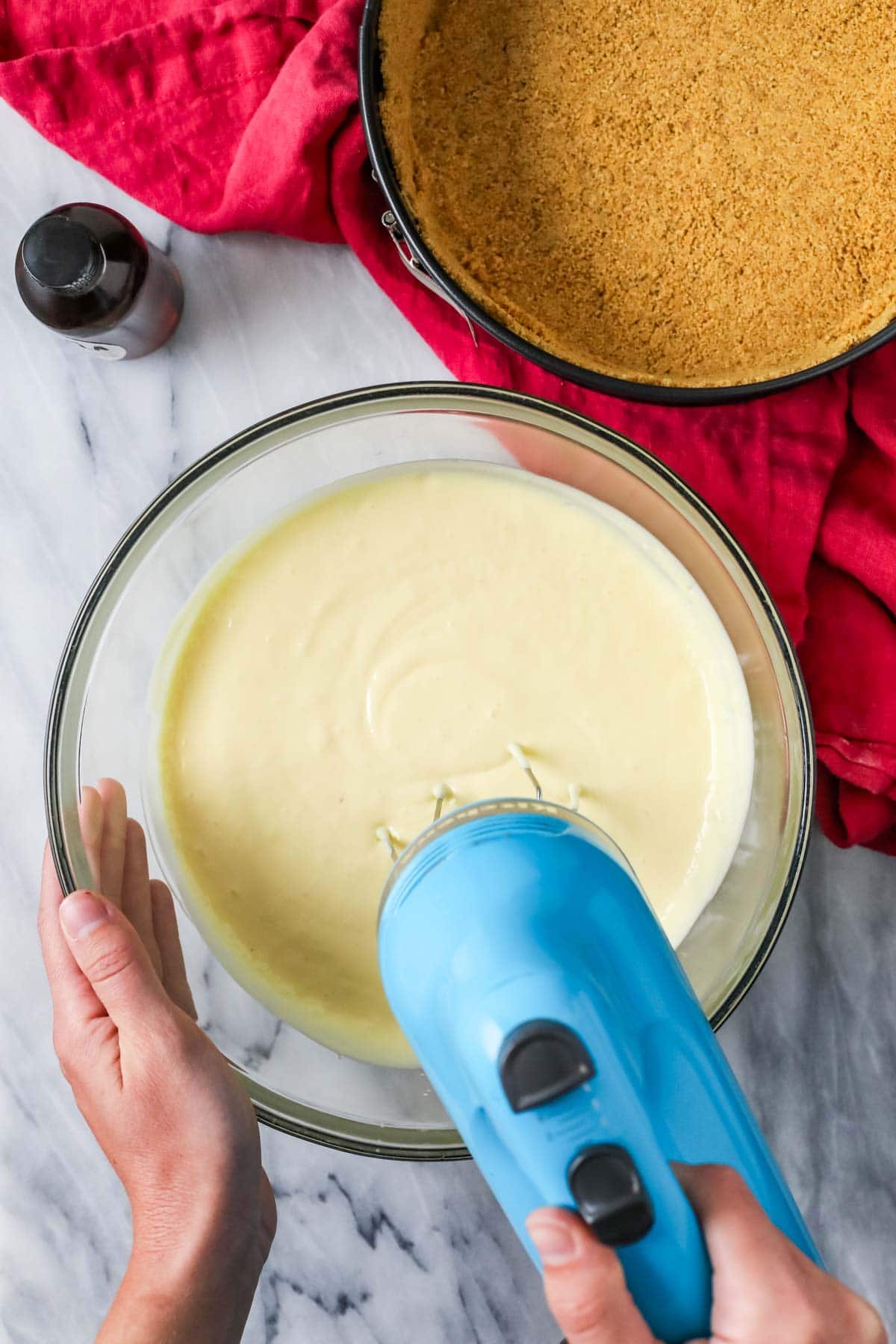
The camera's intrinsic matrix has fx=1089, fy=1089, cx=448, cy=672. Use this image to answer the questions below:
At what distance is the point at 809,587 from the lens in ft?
2.99

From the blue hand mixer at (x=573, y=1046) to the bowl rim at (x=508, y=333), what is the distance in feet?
1.18

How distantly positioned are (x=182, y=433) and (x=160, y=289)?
4.6 inches

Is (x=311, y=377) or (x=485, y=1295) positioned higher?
(x=311, y=377)

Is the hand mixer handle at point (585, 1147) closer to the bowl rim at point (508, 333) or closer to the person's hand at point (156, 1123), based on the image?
the person's hand at point (156, 1123)

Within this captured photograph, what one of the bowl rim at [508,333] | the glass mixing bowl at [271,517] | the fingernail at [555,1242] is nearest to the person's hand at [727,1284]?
the fingernail at [555,1242]

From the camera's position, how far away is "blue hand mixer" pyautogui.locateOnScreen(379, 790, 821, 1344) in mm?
455

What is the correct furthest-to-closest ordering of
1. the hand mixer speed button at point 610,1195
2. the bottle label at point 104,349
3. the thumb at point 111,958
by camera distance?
the bottle label at point 104,349 < the thumb at point 111,958 < the hand mixer speed button at point 610,1195

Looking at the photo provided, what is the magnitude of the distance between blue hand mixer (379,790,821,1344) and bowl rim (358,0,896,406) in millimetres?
360

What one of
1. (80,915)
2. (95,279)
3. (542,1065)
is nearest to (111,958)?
(80,915)

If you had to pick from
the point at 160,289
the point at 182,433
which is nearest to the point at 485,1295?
the point at 182,433

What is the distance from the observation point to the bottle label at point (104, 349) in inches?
34.6

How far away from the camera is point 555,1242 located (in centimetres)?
45

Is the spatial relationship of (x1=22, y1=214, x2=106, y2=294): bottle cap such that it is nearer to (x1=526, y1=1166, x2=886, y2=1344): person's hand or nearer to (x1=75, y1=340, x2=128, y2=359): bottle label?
(x1=75, y1=340, x2=128, y2=359): bottle label

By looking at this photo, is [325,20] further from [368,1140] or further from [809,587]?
[368,1140]
